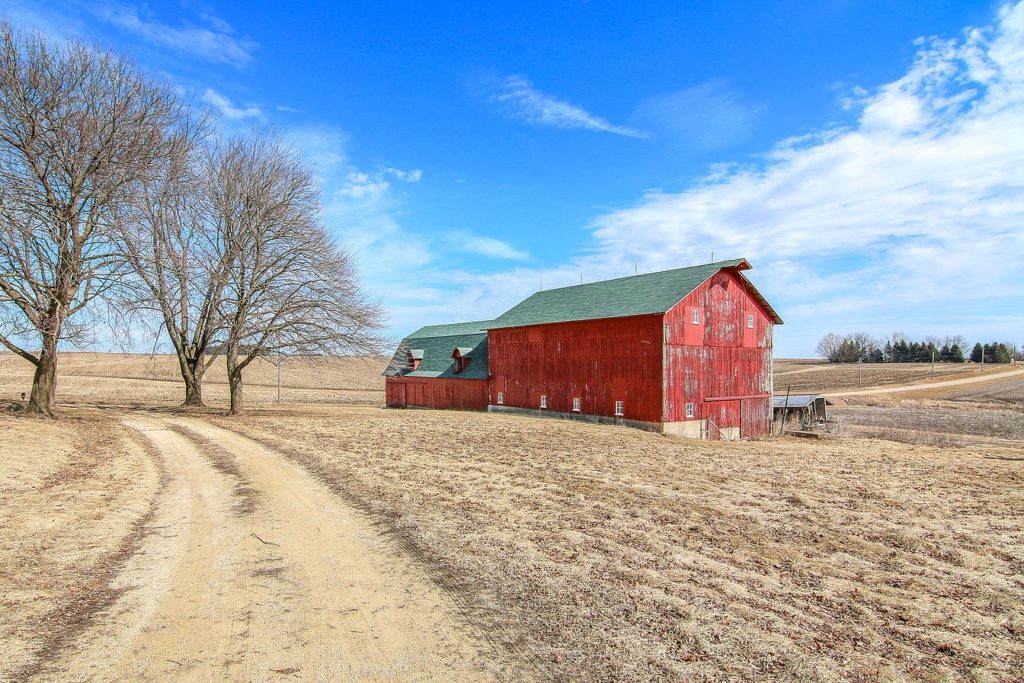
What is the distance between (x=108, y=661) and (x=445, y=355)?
128 feet

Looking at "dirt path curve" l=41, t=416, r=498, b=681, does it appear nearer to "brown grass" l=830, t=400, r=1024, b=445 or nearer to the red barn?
the red barn

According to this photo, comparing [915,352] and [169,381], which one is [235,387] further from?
[915,352]

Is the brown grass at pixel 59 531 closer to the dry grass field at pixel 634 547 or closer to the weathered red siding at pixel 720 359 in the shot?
the dry grass field at pixel 634 547

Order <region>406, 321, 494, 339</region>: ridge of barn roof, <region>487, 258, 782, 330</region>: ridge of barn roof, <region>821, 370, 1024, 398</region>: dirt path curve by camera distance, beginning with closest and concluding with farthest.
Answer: <region>487, 258, 782, 330</region>: ridge of barn roof → <region>406, 321, 494, 339</region>: ridge of barn roof → <region>821, 370, 1024, 398</region>: dirt path curve

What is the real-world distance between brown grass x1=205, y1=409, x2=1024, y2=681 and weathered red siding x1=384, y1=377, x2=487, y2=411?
21.9 meters

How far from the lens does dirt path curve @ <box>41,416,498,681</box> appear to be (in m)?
4.95

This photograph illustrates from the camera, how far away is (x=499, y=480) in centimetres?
1290

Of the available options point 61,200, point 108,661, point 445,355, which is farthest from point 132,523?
point 445,355

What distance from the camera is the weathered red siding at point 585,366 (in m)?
27.1

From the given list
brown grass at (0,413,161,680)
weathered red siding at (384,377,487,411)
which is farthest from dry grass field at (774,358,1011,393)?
brown grass at (0,413,161,680)

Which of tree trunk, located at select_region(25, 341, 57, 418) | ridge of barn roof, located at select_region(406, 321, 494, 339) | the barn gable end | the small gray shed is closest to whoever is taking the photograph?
tree trunk, located at select_region(25, 341, 57, 418)

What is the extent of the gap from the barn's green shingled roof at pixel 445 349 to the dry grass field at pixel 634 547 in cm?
2166

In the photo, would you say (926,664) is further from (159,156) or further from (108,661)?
(159,156)

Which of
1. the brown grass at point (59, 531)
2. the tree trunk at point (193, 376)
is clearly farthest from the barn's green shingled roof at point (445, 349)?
the brown grass at point (59, 531)
